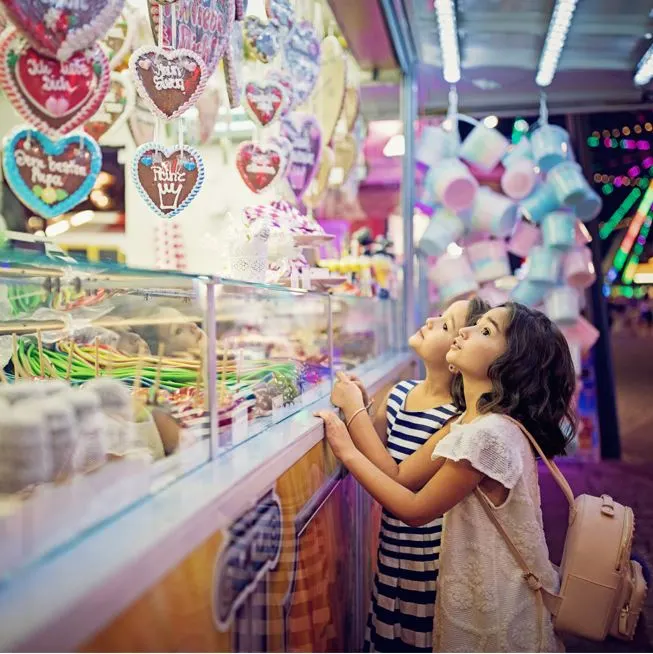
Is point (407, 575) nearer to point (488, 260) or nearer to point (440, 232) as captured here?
point (440, 232)

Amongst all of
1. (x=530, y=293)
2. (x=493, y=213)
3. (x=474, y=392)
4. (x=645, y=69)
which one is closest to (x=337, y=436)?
(x=474, y=392)

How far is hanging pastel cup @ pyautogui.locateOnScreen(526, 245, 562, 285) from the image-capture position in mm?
4973

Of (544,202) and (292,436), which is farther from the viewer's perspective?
(544,202)

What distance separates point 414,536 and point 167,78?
4.87 ft

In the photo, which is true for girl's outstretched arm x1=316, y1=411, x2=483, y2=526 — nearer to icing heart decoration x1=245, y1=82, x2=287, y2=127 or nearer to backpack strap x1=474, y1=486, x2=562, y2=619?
backpack strap x1=474, y1=486, x2=562, y2=619

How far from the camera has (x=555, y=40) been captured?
14.7ft

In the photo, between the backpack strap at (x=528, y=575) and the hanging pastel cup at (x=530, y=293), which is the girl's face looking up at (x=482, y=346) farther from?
the hanging pastel cup at (x=530, y=293)

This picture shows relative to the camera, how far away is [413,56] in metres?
5.18

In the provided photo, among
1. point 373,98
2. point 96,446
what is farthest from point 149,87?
point 373,98

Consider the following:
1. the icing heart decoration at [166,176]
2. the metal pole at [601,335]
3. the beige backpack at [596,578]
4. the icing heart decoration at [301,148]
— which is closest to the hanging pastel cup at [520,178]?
the metal pole at [601,335]

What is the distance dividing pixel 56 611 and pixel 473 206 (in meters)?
4.52

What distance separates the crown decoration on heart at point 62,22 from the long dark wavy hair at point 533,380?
4.02ft

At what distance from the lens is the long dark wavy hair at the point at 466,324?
7.06ft

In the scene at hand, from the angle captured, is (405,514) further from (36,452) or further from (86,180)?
(86,180)
